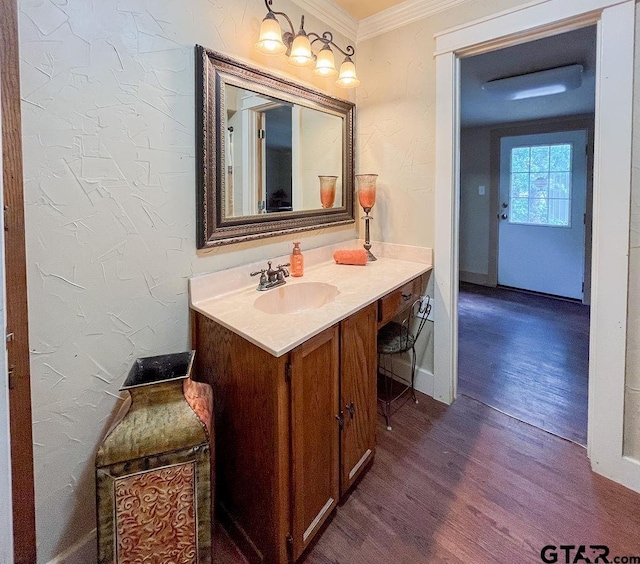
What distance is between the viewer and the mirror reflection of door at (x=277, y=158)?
1.79 meters

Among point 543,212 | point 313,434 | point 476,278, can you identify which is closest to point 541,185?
point 543,212

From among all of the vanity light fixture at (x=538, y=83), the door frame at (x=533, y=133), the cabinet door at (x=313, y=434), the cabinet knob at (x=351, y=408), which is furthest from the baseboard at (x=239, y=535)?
the door frame at (x=533, y=133)

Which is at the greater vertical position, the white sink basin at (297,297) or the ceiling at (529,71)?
the ceiling at (529,71)

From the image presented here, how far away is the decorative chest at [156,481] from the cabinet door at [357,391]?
0.52 meters

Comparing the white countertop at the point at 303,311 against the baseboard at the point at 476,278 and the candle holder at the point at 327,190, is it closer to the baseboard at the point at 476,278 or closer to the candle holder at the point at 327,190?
the candle holder at the point at 327,190

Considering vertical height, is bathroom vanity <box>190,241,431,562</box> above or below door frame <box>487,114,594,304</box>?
below

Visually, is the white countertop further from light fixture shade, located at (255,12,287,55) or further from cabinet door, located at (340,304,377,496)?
light fixture shade, located at (255,12,287,55)

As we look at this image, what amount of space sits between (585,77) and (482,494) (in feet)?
10.7

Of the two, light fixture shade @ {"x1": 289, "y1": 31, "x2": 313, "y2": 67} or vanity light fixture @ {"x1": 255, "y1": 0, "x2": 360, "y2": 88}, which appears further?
light fixture shade @ {"x1": 289, "y1": 31, "x2": 313, "y2": 67}

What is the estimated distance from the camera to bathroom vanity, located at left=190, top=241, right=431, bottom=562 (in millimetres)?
1143

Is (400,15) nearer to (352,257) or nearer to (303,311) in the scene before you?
(352,257)

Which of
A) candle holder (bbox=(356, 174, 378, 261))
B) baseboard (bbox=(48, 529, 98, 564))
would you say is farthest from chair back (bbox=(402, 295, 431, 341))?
baseboard (bbox=(48, 529, 98, 564))

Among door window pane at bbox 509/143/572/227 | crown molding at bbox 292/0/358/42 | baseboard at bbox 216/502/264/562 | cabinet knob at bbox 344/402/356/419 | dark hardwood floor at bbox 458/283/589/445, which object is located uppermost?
crown molding at bbox 292/0/358/42

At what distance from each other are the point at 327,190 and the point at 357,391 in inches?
47.4
